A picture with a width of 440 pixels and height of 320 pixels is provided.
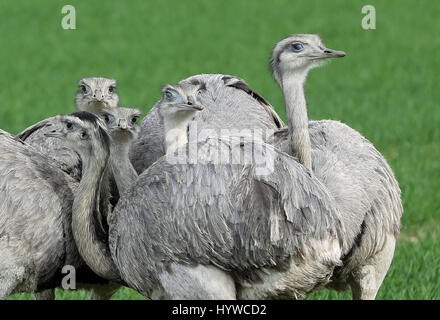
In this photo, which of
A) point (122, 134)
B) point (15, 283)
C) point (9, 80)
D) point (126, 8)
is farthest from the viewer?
point (126, 8)

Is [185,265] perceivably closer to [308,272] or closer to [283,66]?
[308,272]

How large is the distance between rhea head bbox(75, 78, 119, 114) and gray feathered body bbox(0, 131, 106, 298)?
82 cm

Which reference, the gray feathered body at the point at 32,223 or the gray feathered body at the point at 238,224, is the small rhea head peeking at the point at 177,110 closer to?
the gray feathered body at the point at 238,224

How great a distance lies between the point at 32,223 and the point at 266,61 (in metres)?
13.7

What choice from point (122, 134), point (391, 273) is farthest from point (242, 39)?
point (122, 134)

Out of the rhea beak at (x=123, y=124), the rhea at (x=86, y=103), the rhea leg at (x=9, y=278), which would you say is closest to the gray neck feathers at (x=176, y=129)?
the rhea beak at (x=123, y=124)

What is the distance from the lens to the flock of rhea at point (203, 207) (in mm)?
4406

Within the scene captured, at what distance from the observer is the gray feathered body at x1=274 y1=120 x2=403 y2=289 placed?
16.0 feet

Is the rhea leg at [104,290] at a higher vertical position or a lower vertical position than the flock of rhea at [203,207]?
lower

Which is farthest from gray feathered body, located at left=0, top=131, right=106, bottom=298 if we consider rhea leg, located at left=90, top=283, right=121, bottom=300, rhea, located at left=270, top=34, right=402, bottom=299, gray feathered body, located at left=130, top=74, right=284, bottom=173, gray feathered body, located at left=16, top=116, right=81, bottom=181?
rhea, located at left=270, top=34, right=402, bottom=299

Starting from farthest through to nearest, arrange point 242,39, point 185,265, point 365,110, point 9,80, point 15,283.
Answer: point 242,39 < point 9,80 < point 365,110 < point 15,283 < point 185,265

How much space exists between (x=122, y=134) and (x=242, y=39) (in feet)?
50.2
